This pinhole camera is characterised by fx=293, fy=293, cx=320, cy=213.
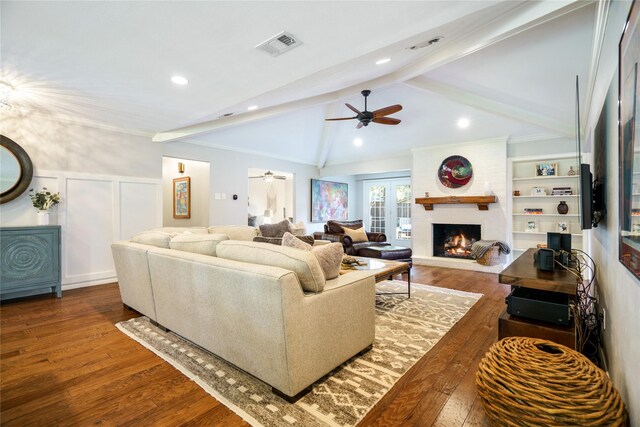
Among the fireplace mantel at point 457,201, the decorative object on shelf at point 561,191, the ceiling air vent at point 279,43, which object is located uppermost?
the ceiling air vent at point 279,43

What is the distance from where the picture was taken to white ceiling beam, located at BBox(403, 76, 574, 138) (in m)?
4.35

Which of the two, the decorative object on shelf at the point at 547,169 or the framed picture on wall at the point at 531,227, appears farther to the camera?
the framed picture on wall at the point at 531,227

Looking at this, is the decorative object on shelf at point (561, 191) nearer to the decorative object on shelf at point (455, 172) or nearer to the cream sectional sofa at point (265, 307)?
the decorative object on shelf at point (455, 172)

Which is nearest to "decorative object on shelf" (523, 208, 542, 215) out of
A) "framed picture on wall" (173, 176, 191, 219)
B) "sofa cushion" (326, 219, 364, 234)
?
"sofa cushion" (326, 219, 364, 234)

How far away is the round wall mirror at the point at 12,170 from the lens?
3521 millimetres

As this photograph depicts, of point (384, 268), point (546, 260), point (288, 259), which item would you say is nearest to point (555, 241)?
point (546, 260)

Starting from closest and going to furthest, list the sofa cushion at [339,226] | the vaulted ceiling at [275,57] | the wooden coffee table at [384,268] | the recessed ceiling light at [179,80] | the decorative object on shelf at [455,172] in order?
the vaulted ceiling at [275,57] → the recessed ceiling light at [179,80] → the wooden coffee table at [384,268] → the decorative object on shelf at [455,172] → the sofa cushion at [339,226]

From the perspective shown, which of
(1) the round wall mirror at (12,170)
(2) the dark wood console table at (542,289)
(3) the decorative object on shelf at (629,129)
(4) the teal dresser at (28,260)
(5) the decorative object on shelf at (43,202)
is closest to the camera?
(3) the decorative object on shelf at (629,129)

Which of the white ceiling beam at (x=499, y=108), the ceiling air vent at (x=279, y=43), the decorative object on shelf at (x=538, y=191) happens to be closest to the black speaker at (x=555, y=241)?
the white ceiling beam at (x=499, y=108)

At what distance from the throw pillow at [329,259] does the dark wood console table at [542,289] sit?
3.66 ft

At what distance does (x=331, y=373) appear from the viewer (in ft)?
6.41

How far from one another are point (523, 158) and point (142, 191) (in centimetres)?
650

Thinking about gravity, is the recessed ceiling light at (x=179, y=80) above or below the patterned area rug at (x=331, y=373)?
above

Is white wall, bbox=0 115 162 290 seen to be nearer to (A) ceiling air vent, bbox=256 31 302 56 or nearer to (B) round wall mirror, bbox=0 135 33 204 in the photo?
(B) round wall mirror, bbox=0 135 33 204
